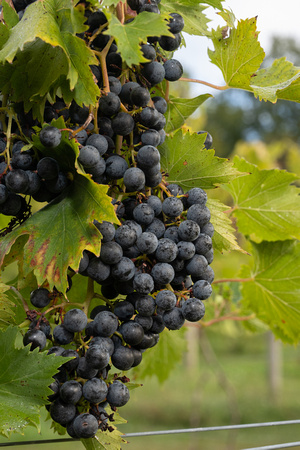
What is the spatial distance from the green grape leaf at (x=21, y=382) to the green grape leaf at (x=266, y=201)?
0.52 m

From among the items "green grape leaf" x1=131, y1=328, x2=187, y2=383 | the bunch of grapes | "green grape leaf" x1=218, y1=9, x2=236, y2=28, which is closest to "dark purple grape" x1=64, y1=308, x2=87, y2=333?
the bunch of grapes

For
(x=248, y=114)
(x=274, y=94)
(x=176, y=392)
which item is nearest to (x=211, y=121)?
(x=248, y=114)

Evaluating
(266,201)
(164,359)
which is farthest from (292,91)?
(164,359)

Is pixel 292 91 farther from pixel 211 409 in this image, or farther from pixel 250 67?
pixel 211 409

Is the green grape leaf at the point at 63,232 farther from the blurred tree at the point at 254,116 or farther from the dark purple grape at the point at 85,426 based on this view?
the blurred tree at the point at 254,116

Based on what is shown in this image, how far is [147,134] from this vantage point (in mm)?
577

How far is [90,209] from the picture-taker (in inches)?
20.9

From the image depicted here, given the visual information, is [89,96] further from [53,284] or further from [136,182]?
[53,284]

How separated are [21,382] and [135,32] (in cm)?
41

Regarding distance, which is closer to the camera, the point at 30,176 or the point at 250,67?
the point at 30,176

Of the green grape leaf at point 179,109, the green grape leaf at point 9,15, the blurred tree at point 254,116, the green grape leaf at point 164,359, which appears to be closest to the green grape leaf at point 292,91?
the green grape leaf at point 179,109

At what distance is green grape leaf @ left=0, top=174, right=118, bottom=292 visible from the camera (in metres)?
0.52

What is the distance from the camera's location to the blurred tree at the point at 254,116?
21.6 meters

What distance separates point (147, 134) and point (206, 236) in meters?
0.15
